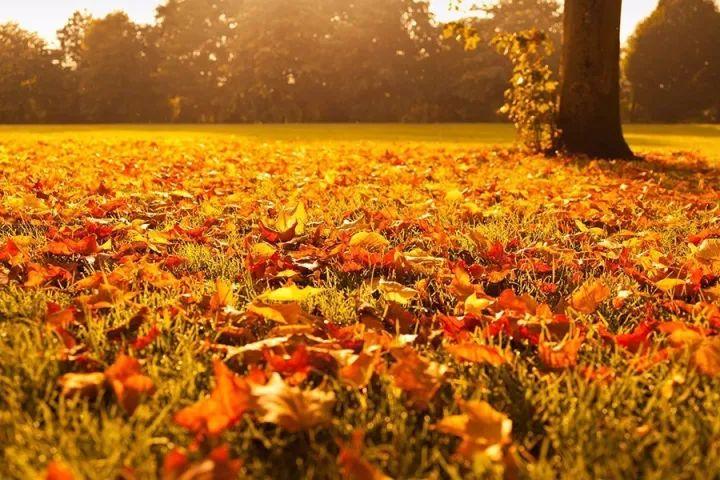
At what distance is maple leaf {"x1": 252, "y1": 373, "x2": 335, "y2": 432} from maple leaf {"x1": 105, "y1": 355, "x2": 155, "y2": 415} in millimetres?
267

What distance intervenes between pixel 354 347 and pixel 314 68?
46.4 m

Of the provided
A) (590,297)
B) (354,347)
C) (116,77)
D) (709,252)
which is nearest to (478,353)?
(354,347)

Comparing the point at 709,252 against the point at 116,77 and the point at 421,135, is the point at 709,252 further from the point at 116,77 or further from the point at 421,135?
the point at 116,77

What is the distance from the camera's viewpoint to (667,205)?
4.91m

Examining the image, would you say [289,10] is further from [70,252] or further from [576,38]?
[70,252]

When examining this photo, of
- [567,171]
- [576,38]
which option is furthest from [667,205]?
[576,38]

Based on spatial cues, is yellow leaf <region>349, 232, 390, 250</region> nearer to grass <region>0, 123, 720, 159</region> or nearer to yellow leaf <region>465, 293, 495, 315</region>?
yellow leaf <region>465, 293, 495, 315</region>

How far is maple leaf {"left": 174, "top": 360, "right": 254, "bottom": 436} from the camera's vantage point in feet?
4.24

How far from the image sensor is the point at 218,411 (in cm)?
131

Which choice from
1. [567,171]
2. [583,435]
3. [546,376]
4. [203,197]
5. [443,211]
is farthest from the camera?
[567,171]

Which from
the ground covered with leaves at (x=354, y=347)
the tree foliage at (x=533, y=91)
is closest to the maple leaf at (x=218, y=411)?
the ground covered with leaves at (x=354, y=347)

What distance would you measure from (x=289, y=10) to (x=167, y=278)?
4893 cm

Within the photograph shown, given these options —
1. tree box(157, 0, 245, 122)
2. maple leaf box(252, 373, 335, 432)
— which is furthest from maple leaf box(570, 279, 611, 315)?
tree box(157, 0, 245, 122)

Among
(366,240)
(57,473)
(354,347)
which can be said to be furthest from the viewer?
(366,240)
